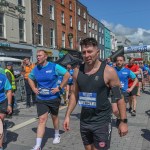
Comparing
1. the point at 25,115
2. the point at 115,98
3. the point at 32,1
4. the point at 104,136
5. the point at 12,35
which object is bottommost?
the point at 25,115

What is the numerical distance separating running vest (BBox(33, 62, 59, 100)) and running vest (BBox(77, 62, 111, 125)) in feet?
6.67

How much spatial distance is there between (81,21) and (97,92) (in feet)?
128

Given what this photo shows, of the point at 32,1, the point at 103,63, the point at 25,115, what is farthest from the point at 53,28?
the point at 103,63

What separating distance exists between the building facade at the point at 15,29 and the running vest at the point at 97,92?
18630 millimetres

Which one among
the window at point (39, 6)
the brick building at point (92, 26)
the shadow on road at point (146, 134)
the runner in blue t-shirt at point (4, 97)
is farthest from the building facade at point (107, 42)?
the runner in blue t-shirt at point (4, 97)

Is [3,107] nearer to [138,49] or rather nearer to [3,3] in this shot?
[138,49]

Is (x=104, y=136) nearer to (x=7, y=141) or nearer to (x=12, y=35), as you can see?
(x=7, y=141)

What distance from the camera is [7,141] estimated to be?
6.41 metres

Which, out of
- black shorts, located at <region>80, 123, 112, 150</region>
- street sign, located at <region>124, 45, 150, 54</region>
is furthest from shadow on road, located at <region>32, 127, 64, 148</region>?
A: street sign, located at <region>124, 45, 150, 54</region>

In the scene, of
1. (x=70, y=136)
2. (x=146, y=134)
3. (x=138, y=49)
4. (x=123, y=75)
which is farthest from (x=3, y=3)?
(x=146, y=134)

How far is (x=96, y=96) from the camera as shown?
3.75 m

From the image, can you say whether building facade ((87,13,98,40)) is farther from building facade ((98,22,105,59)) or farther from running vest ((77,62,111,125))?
running vest ((77,62,111,125))

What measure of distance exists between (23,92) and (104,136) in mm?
10290

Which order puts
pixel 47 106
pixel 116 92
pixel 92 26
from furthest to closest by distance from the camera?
pixel 92 26, pixel 47 106, pixel 116 92
